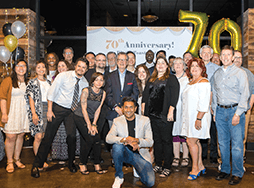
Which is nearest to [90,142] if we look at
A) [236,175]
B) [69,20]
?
Result: [236,175]

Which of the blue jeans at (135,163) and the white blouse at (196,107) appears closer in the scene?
the blue jeans at (135,163)

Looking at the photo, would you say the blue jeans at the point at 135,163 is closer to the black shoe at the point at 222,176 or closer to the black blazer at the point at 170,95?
the black blazer at the point at 170,95

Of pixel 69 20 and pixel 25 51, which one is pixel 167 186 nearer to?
pixel 25 51

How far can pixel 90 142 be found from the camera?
351 cm

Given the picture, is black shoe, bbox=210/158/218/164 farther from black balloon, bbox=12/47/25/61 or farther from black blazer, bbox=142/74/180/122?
black balloon, bbox=12/47/25/61

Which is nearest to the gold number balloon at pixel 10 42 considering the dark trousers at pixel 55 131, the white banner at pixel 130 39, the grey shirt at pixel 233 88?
the white banner at pixel 130 39

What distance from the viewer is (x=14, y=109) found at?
379cm

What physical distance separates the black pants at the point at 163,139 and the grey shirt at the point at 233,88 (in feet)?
2.61

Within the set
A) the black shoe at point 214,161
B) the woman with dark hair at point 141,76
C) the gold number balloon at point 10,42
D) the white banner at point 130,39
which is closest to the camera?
the woman with dark hair at point 141,76

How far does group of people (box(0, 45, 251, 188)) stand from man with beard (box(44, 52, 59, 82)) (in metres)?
0.05

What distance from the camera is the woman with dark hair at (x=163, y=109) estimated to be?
344cm

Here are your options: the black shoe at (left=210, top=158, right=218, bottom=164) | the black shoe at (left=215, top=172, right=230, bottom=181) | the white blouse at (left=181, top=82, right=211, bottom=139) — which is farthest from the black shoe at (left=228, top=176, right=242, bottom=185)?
the black shoe at (left=210, top=158, right=218, bottom=164)

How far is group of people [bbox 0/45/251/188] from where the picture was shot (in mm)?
3148

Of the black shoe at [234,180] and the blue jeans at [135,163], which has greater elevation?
the blue jeans at [135,163]
